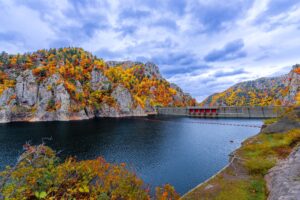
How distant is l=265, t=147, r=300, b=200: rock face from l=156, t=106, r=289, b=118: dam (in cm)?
Result: 10125

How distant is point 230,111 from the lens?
134500 mm

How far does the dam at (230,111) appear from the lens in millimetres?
112750

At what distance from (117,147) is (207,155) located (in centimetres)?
2272

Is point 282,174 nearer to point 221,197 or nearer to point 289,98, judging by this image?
point 221,197

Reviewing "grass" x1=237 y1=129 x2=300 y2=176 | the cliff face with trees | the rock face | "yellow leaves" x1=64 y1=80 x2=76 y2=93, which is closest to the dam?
the cliff face with trees

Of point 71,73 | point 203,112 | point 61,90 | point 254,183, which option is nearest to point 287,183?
point 254,183

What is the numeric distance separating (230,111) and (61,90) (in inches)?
5192

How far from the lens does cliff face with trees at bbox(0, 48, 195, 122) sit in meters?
112

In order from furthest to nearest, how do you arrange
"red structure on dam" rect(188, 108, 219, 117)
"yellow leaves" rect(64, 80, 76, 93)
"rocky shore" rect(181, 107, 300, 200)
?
"red structure on dam" rect(188, 108, 219, 117), "yellow leaves" rect(64, 80, 76, 93), "rocky shore" rect(181, 107, 300, 200)

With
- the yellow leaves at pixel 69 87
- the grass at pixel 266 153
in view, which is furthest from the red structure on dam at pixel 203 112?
the grass at pixel 266 153

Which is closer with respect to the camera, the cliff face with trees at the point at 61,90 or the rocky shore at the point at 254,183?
the rocky shore at the point at 254,183

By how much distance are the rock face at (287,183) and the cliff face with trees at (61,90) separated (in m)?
119

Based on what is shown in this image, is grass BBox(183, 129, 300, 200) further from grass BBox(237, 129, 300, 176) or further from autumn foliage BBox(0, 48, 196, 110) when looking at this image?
autumn foliage BBox(0, 48, 196, 110)

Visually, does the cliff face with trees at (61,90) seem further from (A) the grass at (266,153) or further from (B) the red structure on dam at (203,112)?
(A) the grass at (266,153)
